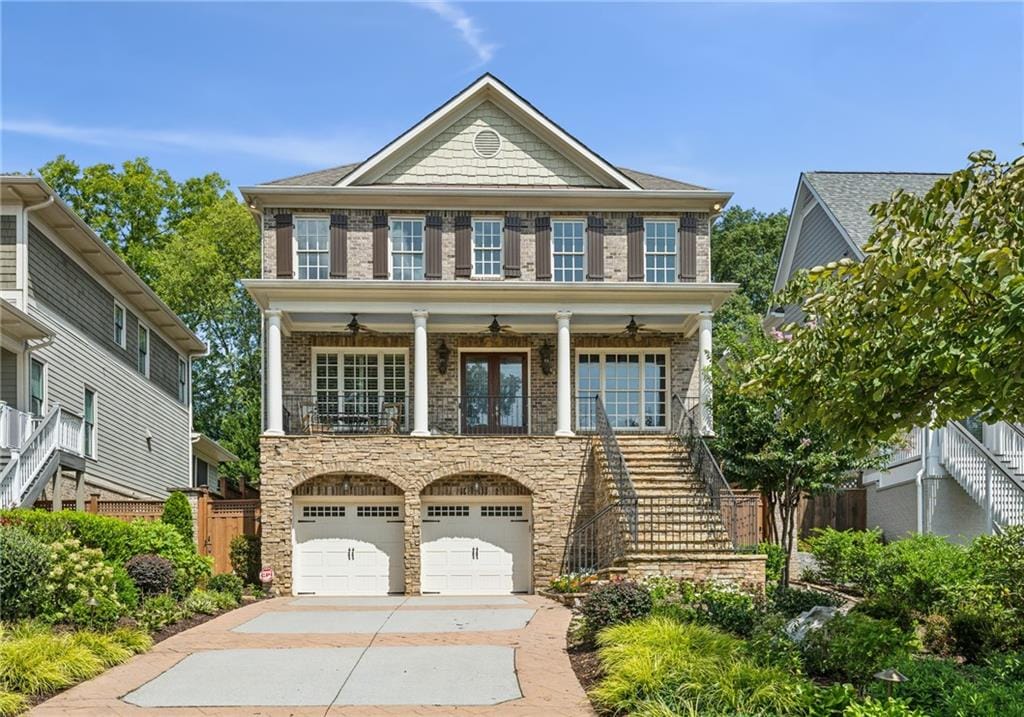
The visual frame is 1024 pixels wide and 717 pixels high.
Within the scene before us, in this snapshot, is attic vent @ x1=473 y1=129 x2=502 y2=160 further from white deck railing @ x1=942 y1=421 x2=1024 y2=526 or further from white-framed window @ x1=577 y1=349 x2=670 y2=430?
white deck railing @ x1=942 y1=421 x2=1024 y2=526

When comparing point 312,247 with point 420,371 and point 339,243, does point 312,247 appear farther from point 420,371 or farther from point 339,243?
point 420,371

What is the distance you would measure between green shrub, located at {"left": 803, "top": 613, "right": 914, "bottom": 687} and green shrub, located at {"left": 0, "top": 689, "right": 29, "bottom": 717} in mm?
7039

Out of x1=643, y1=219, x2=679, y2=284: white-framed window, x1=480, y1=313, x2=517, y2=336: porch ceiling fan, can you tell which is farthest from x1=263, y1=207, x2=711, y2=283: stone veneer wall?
x1=480, y1=313, x2=517, y2=336: porch ceiling fan

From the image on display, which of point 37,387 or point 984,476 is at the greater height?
point 37,387

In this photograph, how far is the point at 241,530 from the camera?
75.7 ft

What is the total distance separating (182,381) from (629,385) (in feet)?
46.4

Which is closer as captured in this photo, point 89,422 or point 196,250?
point 89,422

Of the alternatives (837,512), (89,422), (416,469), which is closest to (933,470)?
(837,512)

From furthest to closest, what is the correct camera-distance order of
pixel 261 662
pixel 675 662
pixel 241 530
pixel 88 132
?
1. pixel 88 132
2. pixel 241 530
3. pixel 261 662
4. pixel 675 662

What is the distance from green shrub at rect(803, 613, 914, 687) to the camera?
33.4 ft

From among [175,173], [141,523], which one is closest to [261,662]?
[141,523]

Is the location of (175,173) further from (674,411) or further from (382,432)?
(674,411)

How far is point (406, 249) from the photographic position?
24203 millimetres

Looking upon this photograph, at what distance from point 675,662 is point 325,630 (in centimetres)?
645
